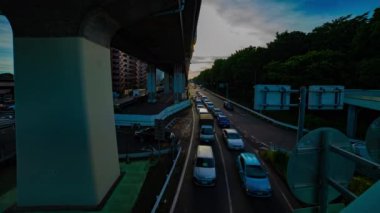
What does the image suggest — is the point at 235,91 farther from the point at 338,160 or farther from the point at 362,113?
the point at 338,160

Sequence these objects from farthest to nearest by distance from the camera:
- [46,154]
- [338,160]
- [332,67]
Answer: [332,67] → [46,154] → [338,160]

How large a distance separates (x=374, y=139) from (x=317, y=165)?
1.15 metres

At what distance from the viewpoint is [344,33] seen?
37.6 metres

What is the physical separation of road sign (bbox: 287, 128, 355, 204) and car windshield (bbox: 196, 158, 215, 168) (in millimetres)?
10313

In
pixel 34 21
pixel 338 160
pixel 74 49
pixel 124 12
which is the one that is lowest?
pixel 338 160

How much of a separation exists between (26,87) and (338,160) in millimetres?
10553

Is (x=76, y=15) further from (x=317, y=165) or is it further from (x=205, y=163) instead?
(x=205, y=163)

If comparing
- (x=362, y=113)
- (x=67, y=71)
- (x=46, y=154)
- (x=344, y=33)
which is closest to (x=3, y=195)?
(x=46, y=154)

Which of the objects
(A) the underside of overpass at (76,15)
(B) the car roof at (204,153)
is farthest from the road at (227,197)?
(A) the underside of overpass at (76,15)

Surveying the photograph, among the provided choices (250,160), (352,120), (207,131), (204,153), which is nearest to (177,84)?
(207,131)

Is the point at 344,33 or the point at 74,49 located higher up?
the point at 344,33

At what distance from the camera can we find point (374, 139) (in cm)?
328

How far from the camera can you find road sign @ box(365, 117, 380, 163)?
323 cm

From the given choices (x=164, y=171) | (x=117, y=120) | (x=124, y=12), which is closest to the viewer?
(x=124, y=12)
